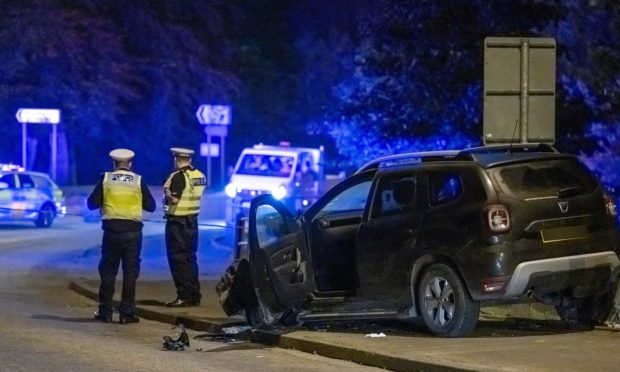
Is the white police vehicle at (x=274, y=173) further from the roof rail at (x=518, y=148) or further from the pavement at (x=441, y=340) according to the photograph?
the roof rail at (x=518, y=148)

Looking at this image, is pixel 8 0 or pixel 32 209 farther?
pixel 8 0

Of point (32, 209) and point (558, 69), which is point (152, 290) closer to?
point (558, 69)

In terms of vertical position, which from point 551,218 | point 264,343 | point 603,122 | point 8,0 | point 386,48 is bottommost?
point 264,343

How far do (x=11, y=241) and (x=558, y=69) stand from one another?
13.2 m

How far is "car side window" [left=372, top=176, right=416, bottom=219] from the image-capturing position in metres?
11.3

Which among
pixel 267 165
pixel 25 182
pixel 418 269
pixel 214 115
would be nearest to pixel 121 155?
pixel 418 269

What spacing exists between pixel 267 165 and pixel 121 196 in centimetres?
1585

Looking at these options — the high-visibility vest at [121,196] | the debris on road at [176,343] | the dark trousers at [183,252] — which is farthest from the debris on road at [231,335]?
the dark trousers at [183,252]

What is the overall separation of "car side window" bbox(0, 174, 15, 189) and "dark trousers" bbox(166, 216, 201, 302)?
16778mm

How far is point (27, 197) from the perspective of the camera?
30.8m

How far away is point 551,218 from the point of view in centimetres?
1068

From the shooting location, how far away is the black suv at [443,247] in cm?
1055

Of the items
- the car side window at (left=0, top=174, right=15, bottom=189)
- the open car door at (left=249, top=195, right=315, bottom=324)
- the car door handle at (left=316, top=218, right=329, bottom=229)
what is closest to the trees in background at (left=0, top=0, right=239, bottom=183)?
the car side window at (left=0, top=174, right=15, bottom=189)

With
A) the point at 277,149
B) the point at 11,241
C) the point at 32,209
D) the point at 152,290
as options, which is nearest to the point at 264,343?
the point at 152,290
